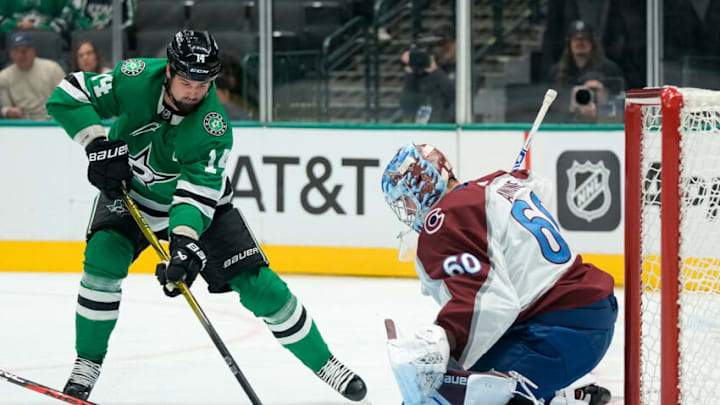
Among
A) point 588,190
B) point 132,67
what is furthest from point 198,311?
point 588,190

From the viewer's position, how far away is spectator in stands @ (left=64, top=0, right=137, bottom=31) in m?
6.16

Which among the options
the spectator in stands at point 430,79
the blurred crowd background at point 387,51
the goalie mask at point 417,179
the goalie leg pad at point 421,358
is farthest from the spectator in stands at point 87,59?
the goalie leg pad at point 421,358

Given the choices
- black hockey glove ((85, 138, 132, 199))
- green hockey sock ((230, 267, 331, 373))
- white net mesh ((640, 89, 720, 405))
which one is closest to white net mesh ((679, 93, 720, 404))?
white net mesh ((640, 89, 720, 405))

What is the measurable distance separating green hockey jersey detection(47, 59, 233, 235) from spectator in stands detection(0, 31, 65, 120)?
3.12m

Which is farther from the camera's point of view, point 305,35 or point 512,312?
point 305,35

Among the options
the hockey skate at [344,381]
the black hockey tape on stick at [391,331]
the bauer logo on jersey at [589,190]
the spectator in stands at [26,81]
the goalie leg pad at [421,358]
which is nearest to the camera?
the goalie leg pad at [421,358]

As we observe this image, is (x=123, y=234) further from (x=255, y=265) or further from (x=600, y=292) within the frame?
(x=600, y=292)

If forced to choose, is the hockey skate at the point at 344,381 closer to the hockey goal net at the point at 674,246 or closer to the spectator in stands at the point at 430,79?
the hockey goal net at the point at 674,246

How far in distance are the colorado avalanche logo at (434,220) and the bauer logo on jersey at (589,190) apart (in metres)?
3.40

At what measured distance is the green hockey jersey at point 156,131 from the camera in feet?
9.65

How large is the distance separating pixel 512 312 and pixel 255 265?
1.08 meters

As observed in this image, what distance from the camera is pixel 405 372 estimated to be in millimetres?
2105

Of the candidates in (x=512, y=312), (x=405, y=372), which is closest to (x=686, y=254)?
(x=512, y=312)

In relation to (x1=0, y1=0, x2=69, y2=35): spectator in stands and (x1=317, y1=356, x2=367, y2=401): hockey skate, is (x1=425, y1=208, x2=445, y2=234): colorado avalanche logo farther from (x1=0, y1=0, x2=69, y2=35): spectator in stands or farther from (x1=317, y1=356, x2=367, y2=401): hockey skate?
(x1=0, y1=0, x2=69, y2=35): spectator in stands
